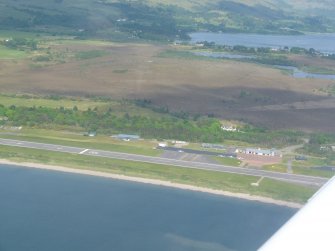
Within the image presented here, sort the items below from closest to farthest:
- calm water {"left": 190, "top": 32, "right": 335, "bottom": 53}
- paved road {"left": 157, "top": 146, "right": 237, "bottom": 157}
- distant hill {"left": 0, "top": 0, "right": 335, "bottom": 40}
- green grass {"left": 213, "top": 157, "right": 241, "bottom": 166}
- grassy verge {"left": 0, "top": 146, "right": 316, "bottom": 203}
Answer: grassy verge {"left": 0, "top": 146, "right": 316, "bottom": 203} < green grass {"left": 213, "top": 157, "right": 241, "bottom": 166} < paved road {"left": 157, "top": 146, "right": 237, "bottom": 157} < distant hill {"left": 0, "top": 0, "right": 335, "bottom": 40} < calm water {"left": 190, "top": 32, "right": 335, "bottom": 53}

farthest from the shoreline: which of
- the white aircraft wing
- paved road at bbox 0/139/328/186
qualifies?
the white aircraft wing

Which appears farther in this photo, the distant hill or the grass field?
the distant hill

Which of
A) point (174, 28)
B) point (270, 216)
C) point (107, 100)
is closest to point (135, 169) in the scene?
point (270, 216)

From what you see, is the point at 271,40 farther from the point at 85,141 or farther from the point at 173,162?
the point at 173,162

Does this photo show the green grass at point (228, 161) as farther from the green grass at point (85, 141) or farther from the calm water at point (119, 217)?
the calm water at point (119, 217)

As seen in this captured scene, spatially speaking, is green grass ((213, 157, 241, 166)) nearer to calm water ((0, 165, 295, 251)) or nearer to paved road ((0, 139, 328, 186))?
paved road ((0, 139, 328, 186))

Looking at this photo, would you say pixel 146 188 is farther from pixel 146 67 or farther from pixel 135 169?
pixel 146 67

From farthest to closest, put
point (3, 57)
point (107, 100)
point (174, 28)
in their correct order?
point (174, 28)
point (3, 57)
point (107, 100)
